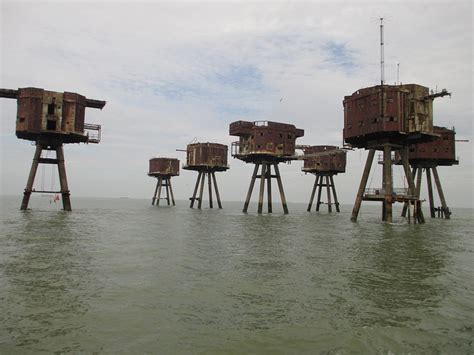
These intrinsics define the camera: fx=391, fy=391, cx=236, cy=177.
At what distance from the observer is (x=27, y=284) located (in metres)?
8.86

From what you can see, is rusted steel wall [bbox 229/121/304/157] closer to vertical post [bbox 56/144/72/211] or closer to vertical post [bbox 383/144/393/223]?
vertical post [bbox 383/144/393/223]

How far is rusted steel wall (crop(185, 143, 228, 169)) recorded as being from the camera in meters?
53.7

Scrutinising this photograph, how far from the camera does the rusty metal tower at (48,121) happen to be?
3356 centimetres

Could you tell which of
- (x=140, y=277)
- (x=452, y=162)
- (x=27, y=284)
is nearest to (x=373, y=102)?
(x=452, y=162)

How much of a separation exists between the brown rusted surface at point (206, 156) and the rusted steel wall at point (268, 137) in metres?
9.19

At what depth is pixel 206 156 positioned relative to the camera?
5375cm

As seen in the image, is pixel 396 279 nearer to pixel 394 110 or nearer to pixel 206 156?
pixel 394 110

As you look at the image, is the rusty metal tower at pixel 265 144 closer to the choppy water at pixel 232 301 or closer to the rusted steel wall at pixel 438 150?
the rusted steel wall at pixel 438 150

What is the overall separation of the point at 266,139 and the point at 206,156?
13106mm

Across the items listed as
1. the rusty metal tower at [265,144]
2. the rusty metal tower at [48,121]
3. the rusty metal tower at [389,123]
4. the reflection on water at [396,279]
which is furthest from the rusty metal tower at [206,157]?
the reflection on water at [396,279]

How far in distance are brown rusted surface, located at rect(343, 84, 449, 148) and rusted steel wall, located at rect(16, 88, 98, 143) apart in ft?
80.4

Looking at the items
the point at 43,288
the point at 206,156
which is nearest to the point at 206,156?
the point at 206,156

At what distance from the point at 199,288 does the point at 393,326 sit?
4.19 metres

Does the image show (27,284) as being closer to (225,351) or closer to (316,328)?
(225,351)
